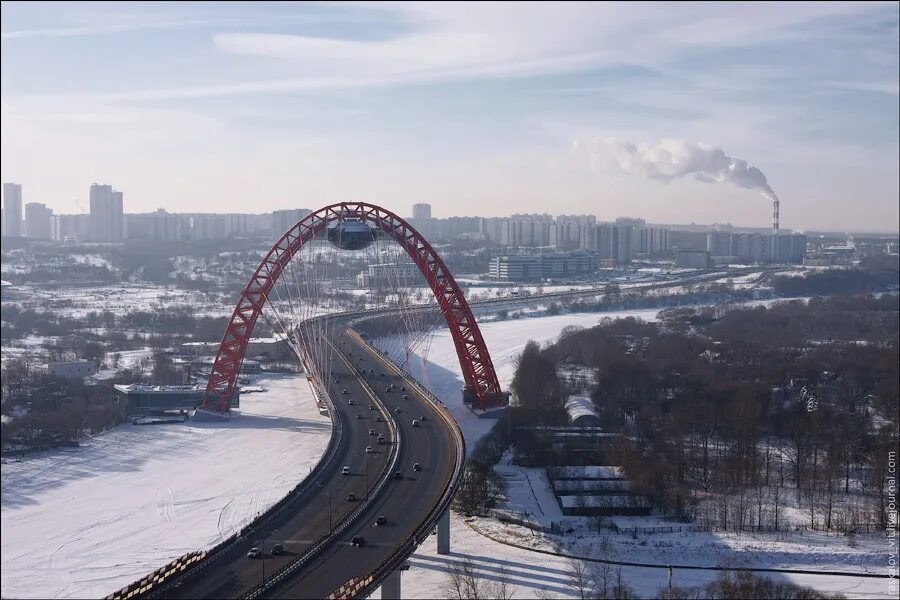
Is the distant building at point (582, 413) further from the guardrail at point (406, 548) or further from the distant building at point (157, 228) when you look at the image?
the distant building at point (157, 228)

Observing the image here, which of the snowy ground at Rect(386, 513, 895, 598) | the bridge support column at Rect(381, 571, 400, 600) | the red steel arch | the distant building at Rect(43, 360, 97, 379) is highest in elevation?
the red steel arch

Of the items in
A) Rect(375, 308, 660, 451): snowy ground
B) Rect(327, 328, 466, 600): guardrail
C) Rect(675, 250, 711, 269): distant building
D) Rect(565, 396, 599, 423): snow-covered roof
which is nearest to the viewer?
Rect(327, 328, 466, 600): guardrail

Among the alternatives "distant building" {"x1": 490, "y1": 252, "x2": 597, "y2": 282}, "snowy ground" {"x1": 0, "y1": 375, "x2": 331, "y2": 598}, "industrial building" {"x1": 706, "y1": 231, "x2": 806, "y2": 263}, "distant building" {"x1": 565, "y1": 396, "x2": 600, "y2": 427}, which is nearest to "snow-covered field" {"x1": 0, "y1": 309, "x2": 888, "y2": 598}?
"snowy ground" {"x1": 0, "y1": 375, "x2": 331, "y2": 598}

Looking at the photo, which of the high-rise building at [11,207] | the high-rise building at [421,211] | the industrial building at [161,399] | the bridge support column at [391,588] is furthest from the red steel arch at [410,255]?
the high-rise building at [421,211]

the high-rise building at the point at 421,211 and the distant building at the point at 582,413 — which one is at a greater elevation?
the high-rise building at the point at 421,211

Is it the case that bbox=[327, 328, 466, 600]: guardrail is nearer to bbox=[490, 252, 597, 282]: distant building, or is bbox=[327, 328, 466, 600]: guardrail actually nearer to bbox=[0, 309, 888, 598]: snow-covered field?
bbox=[0, 309, 888, 598]: snow-covered field

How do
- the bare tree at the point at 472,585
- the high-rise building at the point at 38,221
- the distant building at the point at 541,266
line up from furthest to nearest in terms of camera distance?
1. the distant building at the point at 541,266
2. the high-rise building at the point at 38,221
3. the bare tree at the point at 472,585
